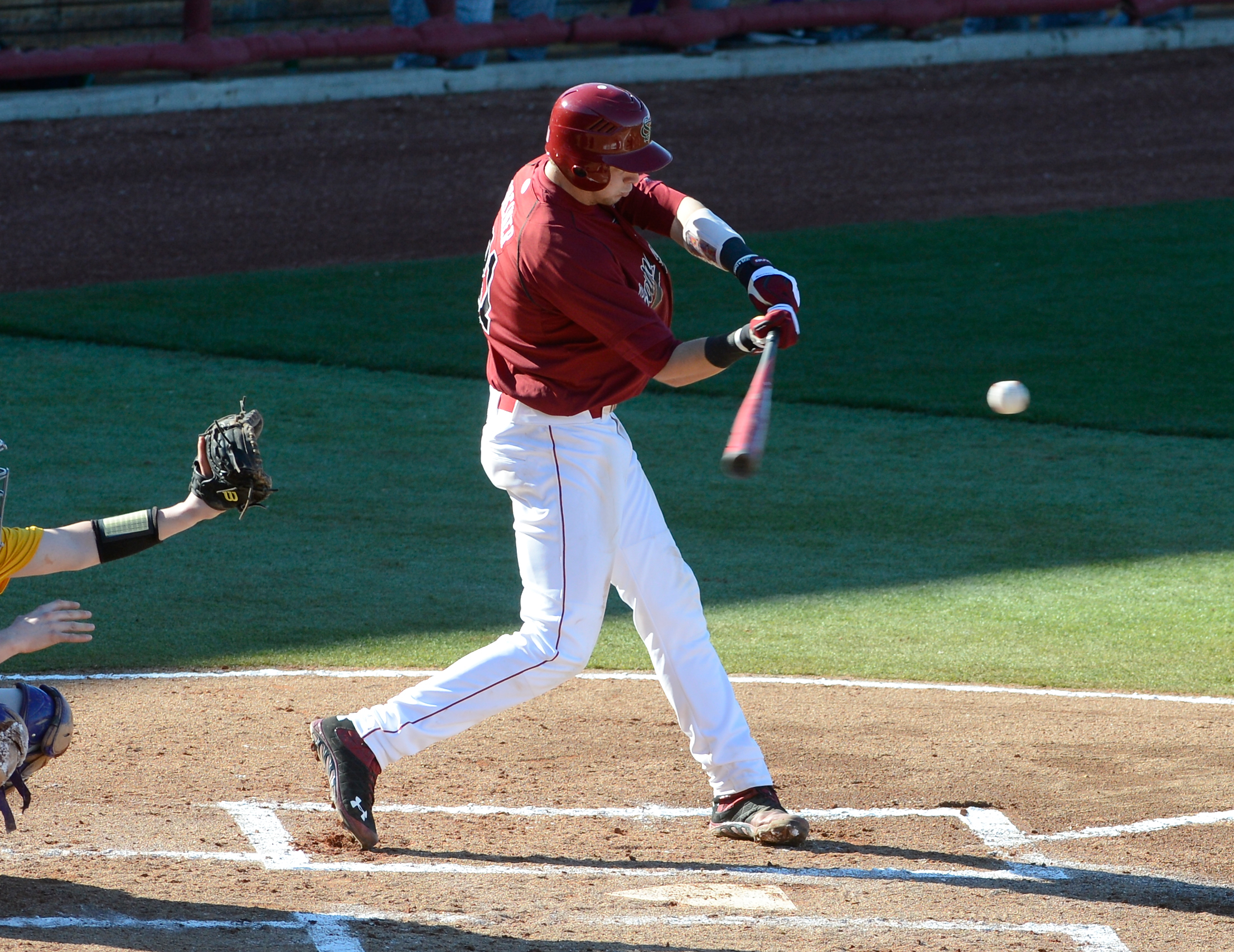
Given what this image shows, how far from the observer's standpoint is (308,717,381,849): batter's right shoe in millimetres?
3838

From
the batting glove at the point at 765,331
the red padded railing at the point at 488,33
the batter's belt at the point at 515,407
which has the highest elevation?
the red padded railing at the point at 488,33

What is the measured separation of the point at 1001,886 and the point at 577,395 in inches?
57.4

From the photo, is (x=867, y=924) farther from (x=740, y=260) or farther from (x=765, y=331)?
(x=740, y=260)

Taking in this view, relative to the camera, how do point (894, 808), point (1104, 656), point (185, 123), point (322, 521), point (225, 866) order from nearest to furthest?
point (225, 866) → point (894, 808) → point (1104, 656) → point (322, 521) → point (185, 123)

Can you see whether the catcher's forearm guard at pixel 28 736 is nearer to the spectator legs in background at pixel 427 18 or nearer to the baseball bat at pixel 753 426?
the baseball bat at pixel 753 426

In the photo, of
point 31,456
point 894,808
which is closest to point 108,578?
point 31,456

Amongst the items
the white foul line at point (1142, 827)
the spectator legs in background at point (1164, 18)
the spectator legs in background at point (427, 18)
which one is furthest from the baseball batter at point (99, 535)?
the spectator legs in background at point (1164, 18)

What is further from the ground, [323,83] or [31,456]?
[323,83]

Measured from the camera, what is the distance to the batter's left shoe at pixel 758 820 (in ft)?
13.0

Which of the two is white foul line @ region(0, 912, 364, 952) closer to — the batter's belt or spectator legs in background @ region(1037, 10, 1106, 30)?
the batter's belt

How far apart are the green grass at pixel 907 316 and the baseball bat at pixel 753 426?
18.5 ft

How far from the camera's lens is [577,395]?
387cm

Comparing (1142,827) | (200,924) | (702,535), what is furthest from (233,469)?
(702,535)

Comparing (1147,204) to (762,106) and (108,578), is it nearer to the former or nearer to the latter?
(762,106)
